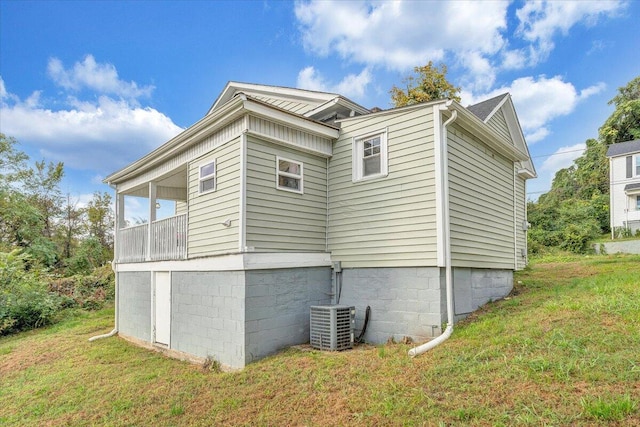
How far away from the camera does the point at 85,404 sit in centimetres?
586

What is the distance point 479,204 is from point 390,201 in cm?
231

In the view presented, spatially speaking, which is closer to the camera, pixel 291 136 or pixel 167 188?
pixel 291 136

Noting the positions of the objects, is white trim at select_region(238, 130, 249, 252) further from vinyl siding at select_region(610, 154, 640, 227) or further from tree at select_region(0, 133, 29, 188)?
vinyl siding at select_region(610, 154, 640, 227)

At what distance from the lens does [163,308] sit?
905 cm

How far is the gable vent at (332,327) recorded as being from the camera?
6.79 metres

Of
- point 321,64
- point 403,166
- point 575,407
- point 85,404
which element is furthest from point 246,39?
point 575,407

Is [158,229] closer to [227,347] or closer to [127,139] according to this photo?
[227,347]

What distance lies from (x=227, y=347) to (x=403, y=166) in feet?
15.6

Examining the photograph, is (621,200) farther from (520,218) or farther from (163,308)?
(163,308)

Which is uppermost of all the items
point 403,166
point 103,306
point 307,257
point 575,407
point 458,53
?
point 458,53

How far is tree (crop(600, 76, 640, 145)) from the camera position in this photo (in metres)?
29.6

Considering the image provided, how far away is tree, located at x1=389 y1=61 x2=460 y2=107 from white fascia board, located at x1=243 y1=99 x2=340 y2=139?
491 inches

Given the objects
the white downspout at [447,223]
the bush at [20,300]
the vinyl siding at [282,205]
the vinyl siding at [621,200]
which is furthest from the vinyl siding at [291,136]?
the vinyl siding at [621,200]

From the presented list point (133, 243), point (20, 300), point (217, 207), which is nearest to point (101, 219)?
point (20, 300)
